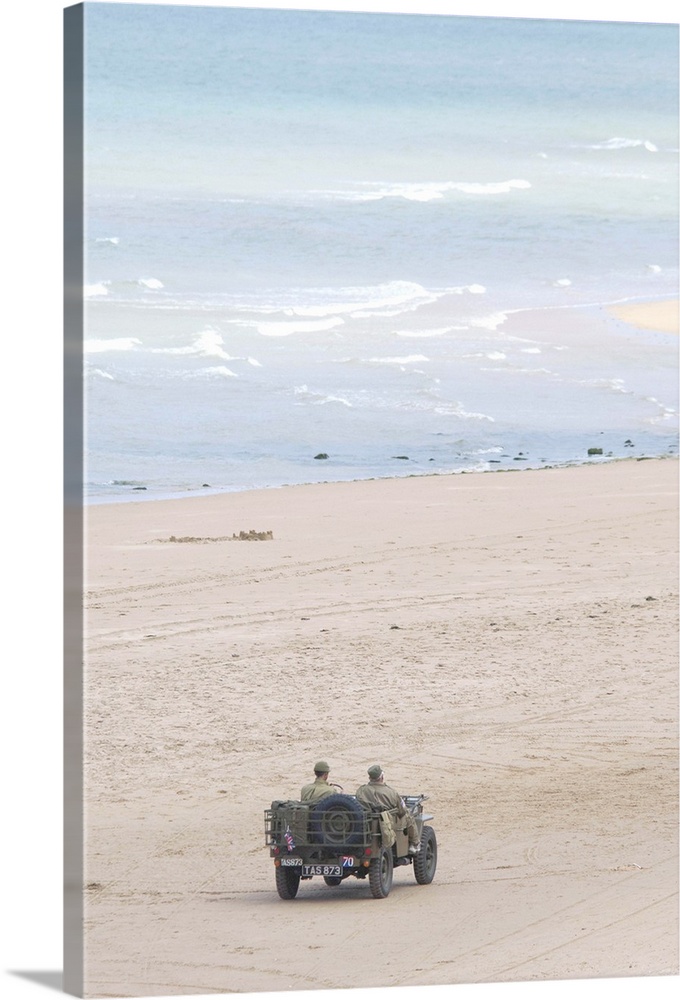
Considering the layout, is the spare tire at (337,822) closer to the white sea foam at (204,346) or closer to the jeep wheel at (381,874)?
the jeep wheel at (381,874)

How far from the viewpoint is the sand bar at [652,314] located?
24766mm

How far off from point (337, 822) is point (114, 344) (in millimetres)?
5201

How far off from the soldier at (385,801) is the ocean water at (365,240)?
3.60m

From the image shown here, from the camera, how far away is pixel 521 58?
2191 centimetres

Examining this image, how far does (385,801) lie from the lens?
1902cm

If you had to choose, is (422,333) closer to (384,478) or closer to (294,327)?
(294,327)

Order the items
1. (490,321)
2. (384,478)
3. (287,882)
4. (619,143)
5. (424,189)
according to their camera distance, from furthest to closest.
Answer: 1. (384,478)
2. (490,321)
3. (619,143)
4. (424,189)
5. (287,882)

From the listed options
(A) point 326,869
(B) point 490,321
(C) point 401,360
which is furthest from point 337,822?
(B) point 490,321

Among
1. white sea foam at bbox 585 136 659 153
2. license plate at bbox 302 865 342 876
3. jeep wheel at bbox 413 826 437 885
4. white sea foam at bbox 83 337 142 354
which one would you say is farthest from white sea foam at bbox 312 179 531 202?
license plate at bbox 302 865 342 876

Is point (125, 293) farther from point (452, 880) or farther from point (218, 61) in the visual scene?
point (452, 880)

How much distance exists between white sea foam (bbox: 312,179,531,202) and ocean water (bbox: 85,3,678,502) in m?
0.03

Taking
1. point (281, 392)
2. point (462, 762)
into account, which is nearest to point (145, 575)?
point (281, 392)

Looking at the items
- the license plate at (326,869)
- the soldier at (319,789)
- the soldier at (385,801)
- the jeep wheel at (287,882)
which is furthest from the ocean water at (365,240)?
the license plate at (326,869)

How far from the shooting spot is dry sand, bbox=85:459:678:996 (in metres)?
18.6
